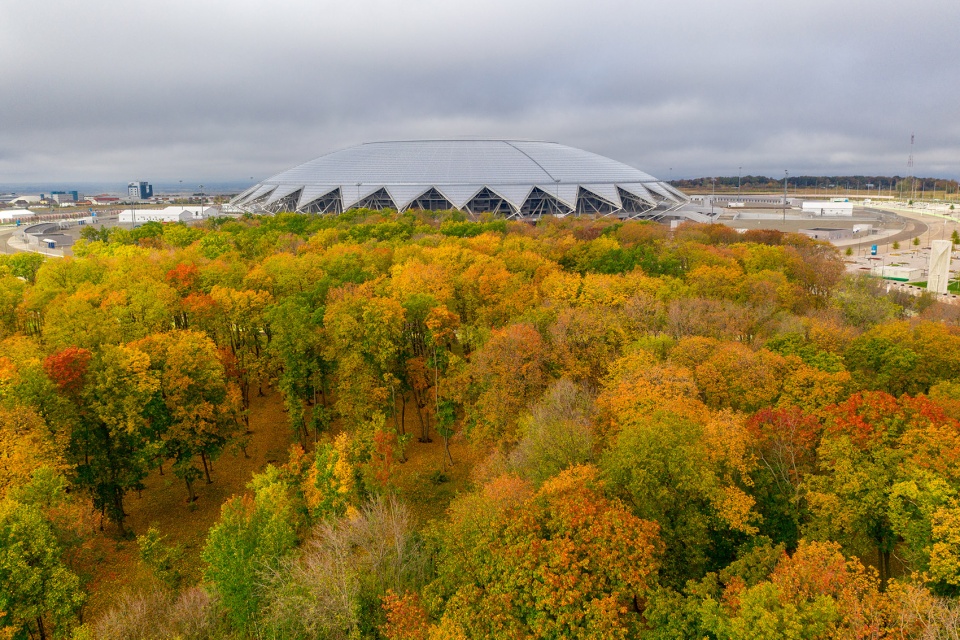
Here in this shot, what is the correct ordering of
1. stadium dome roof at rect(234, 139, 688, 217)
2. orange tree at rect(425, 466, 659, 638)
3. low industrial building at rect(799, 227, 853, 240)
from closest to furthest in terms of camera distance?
orange tree at rect(425, 466, 659, 638), stadium dome roof at rect(234, 139, 688, 217), low industrial building at rect(799, 227, 853, 240)

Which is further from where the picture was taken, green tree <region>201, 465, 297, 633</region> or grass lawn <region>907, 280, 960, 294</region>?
grass lawn <region>907, 280, 960, 294</region>

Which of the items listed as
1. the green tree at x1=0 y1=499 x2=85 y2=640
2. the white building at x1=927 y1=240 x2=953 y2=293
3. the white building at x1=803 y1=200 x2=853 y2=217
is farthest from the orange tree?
the white building at x1=803 y1=200 x2=853 y2=217

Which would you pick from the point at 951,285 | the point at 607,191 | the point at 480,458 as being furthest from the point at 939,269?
the point at 480,458

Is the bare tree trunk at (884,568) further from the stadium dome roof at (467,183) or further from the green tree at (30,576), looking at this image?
the stadium dome roof at (467,183)

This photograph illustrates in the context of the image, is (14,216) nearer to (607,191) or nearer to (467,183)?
(467,183)

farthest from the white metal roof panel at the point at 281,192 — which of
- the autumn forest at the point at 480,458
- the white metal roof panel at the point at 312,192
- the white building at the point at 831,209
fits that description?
the white building at the point at 831,209

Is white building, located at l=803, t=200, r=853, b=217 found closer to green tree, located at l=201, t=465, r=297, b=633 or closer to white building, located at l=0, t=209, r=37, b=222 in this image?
green tree, located at l=201, t=465, r=297, b=633

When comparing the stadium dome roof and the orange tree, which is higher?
the stadium dome roof
